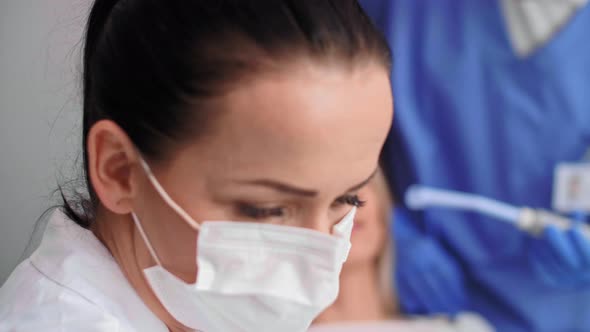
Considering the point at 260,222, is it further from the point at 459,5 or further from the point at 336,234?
the point at 459,5

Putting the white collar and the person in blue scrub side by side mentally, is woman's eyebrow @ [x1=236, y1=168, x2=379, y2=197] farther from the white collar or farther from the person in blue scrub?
the person in blue scrub

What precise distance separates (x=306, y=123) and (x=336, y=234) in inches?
5.3

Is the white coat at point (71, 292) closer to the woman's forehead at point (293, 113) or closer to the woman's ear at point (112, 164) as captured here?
the woman's ear at point (112, 164)

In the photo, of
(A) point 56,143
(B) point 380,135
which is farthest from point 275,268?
(A) point 56,143

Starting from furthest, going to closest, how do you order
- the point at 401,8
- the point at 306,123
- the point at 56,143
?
the point at 401,8 < the point at 56,143 < the point at 306,123

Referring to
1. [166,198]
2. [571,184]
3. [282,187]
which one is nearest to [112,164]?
[166,198]

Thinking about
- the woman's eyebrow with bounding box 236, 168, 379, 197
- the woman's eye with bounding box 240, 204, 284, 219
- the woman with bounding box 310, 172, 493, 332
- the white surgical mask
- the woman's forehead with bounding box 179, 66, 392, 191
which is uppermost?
the woman's forehead with bounding box 179, 66, 392, 191

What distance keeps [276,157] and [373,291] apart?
95 centimetres

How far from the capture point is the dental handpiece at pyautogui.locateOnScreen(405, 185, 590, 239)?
1.39m

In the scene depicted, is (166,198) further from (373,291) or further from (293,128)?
(373,291)

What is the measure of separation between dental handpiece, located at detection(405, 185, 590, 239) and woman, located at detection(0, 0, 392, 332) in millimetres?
762

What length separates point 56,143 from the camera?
0.83m

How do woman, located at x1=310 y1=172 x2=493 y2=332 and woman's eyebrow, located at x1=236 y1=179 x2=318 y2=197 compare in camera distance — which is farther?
woman, located at x1=310 y1=172 x2=493 y2=332

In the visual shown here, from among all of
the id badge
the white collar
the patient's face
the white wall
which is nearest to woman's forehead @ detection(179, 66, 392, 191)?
the white collar
